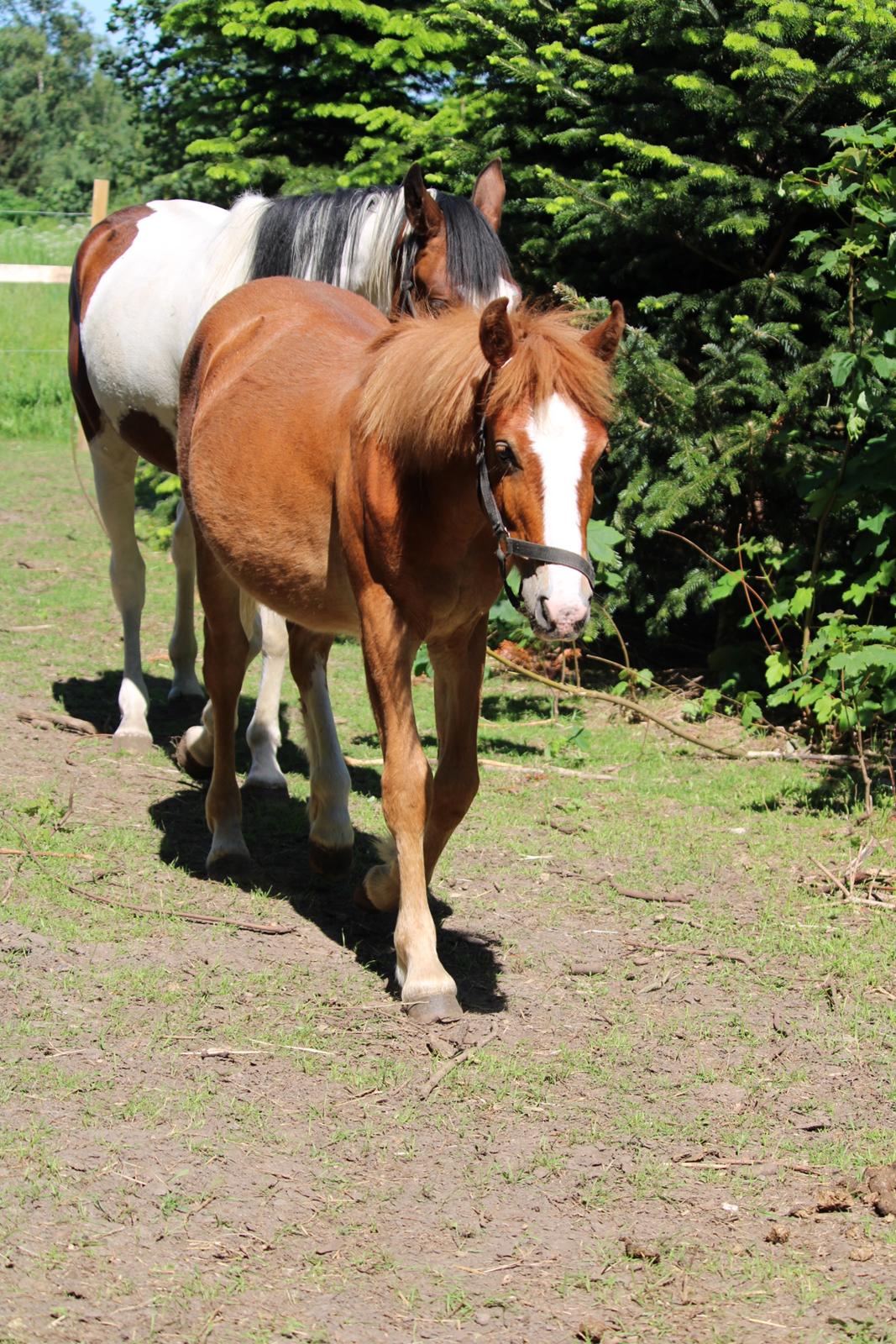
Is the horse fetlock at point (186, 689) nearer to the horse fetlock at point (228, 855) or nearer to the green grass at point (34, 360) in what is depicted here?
the horse fetlock at point (228, 855)

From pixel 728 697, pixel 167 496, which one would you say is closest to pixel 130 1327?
pixel 728 697

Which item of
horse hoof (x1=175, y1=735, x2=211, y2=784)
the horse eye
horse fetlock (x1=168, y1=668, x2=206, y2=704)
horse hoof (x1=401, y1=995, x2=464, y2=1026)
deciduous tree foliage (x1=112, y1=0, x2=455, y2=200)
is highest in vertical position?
deciduous tree foliage (x1=112, y1=0, x2=455, y2=200)

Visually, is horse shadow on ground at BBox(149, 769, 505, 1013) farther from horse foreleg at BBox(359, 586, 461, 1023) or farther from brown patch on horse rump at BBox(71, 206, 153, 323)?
brown patch on horse rump at BBox(71, 206, 153, 323)

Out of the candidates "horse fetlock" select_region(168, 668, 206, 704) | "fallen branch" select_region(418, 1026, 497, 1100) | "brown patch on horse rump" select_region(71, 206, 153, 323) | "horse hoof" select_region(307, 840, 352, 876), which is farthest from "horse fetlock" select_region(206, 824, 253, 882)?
"brown patch on horse rump" select_region(71, 206, 153, 323)

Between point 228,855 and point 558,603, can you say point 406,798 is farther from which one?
point 228,855

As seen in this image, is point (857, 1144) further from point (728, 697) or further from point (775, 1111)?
point (728, 697)

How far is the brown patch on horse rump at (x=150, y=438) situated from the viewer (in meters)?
6.19

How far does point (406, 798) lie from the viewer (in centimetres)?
372

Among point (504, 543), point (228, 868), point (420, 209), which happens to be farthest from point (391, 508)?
Result: point (420, 209)

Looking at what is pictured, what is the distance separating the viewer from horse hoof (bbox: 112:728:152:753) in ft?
20.7

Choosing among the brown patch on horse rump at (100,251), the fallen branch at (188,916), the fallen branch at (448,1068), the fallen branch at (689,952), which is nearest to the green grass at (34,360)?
the brown patch on horse rump at (100,251)

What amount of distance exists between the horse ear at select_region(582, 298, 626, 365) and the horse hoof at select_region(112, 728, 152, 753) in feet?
11.9

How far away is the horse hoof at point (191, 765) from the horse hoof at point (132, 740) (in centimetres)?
46

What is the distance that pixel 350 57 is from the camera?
10.0m
